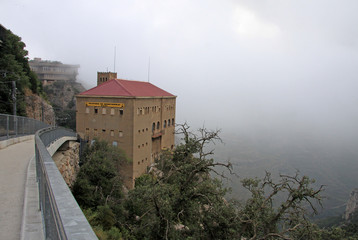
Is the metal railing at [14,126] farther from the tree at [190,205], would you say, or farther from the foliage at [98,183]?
the tree at [190,205]

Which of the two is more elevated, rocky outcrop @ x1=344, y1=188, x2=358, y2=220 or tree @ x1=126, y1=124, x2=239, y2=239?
tree @ x1=126, y1=124, x2=239, y2=239

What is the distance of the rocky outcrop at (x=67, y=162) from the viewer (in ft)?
87.9

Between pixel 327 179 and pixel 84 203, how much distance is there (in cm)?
12889

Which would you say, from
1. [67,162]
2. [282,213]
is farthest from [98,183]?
[282,213]

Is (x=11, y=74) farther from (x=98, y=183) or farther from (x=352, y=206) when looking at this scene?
(x=352, y=206)

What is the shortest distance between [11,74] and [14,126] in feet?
78.6

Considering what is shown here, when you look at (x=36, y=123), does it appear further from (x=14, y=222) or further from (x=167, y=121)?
(x=167, y=121)

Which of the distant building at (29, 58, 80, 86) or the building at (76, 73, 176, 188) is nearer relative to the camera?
the building at (76, 73, 176, 188)

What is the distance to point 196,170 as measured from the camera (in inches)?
673

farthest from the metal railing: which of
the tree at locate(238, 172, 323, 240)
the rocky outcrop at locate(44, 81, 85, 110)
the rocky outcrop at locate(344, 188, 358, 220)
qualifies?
the rocky outcrop at locate(44, 81, 85, 110)

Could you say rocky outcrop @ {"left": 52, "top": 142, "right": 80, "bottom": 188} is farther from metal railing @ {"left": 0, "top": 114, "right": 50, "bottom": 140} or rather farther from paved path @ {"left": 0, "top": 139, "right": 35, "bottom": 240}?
paved path @ {"left": 0, "top": 139, "right": 35, "bottom": 240}

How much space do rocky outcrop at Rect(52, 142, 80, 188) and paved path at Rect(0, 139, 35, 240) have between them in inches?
401

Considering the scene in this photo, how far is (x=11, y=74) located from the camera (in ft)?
136

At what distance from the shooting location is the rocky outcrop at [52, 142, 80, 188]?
26803 millimetres
